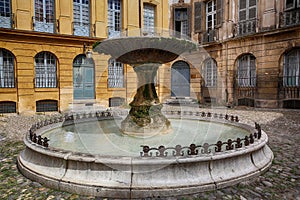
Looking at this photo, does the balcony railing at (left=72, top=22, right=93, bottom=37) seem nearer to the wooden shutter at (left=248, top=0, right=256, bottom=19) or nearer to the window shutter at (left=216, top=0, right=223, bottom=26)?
the window shutter at (left=216, top=0, right=223, bottom=26)

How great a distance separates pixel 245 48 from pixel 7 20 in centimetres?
1499

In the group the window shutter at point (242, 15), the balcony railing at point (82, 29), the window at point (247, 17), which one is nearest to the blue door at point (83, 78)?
the balcony railing at point (82, 29)

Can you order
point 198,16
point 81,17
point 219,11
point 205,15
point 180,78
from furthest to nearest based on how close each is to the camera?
1. point 180,78
2. point 198,16
3. point 205,15
4. point 219,11
5. point 81,17

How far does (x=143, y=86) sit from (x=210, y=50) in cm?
1361

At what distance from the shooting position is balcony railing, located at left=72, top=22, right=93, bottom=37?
14.4 metres

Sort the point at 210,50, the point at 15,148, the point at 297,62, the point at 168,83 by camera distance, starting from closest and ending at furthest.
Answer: the point at 15,148
the point at 297,62
the point at 210,50
the point at 168,83

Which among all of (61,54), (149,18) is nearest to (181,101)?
(149,18)

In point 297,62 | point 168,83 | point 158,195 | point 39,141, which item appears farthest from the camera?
point 168,83

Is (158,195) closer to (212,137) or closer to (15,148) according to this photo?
(212,137)

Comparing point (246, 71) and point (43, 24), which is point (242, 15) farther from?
point (43, 24)

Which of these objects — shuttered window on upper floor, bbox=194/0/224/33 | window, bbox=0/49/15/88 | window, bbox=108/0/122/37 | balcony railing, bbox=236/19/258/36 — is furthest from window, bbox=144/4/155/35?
window, bbox=0/49/15/88

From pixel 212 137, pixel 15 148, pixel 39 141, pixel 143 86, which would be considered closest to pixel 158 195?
pixel 39 141

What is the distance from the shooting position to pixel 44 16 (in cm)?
1372

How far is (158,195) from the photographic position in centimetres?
312
